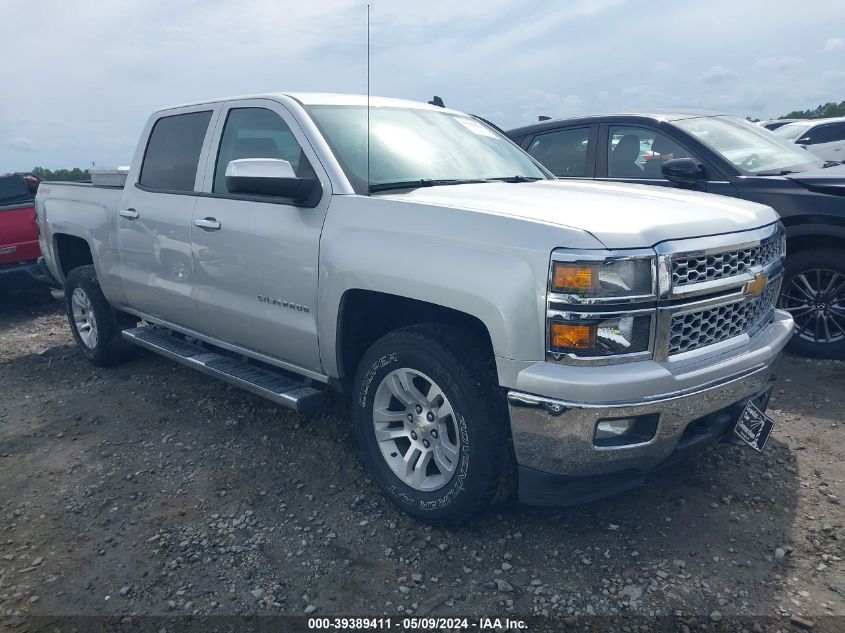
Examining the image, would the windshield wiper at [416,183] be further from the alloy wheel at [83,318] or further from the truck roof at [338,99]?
the alloy wheel at [83,318]

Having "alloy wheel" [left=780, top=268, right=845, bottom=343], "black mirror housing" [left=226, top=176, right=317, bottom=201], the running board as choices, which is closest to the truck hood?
"black mirror housing" [left=226, top=176, right=317, bottom=201]

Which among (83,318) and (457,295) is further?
(83,318)

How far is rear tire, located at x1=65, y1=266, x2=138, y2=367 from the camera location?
5461 millimetres

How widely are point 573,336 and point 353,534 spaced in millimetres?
1416

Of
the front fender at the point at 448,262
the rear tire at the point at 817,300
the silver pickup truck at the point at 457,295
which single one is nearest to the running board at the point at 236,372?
the silver pickup truck at the point at 457,295

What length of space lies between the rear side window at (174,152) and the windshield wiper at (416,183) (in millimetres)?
1539

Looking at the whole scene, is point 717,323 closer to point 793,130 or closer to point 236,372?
point 236,372

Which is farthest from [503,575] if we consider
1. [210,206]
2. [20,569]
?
[210,206]

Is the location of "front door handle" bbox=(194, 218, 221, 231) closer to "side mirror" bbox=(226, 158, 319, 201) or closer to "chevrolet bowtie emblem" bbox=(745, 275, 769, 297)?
"side mirror" bbox=(226, 158, 319, 201)

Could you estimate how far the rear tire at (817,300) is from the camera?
194 inches

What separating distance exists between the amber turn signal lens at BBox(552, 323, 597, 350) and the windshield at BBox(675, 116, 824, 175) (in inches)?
135

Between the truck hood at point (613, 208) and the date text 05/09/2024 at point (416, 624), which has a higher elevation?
the truck hood at point (613, 208)

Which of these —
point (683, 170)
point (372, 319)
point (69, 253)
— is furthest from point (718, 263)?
point (69, 253)

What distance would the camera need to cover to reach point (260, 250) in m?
3.66
